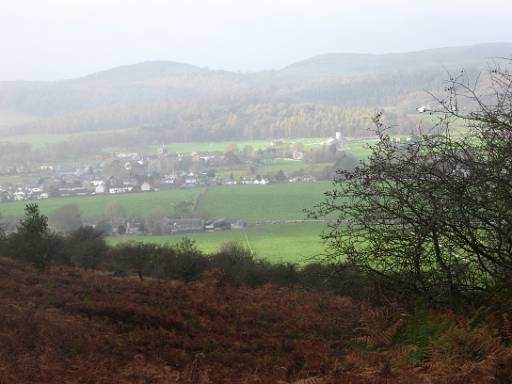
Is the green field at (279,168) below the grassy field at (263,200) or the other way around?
the other way around

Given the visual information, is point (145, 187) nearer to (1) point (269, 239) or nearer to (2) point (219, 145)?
(1) point (269, 239)

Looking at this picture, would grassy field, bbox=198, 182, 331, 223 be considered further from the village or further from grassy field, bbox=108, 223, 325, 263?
the village

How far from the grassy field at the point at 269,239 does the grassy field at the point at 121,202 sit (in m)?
7.14

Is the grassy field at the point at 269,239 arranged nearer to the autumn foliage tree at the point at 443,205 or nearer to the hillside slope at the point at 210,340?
the hillside slope at the point at 210,340

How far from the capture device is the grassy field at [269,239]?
105ft

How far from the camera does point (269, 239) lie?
36719mm

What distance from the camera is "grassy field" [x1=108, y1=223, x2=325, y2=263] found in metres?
32.2

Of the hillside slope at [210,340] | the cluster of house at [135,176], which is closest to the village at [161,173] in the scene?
the cluster of house at [135,176]

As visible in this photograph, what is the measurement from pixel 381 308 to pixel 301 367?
1249 mm

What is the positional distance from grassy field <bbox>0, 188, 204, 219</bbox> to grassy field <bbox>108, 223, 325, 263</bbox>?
714 cm

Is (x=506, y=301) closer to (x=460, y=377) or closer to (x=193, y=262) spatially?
(x=460, y=377)

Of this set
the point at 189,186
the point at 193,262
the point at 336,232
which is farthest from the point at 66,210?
the point at 336,232

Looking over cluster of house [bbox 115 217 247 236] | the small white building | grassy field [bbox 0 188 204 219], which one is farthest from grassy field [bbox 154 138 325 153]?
cluster of house [bbox 115 217 247 236]

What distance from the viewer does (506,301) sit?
20.9 feet
